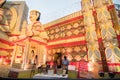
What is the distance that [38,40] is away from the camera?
13.9 metres

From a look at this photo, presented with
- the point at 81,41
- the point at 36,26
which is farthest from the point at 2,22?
the point at 81,41

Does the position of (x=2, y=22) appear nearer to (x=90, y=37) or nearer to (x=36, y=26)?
(x=36, y=26)

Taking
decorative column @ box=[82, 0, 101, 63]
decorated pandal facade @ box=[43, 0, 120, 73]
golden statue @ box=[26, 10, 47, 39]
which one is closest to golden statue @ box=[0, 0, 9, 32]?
golden statue @ box=[26, 10, 47, 39]

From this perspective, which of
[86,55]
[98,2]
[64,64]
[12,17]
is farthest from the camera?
[12,17]

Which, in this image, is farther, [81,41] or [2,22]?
[2,22]

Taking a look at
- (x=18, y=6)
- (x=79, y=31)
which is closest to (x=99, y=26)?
(x=79, y=31)

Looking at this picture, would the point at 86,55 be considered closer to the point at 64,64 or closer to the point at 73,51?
the point at 73,51

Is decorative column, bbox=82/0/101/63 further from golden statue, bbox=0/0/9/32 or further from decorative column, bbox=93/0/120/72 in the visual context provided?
golden statue, bbox=0/0/9/32

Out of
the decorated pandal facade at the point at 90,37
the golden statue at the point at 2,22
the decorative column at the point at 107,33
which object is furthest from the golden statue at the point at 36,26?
the decorative column at the point at 107,33

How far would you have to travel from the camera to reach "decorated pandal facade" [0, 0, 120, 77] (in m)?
11.4

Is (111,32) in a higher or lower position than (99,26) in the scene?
lower

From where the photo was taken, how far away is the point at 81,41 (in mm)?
13211

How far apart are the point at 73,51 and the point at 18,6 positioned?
18444 mm

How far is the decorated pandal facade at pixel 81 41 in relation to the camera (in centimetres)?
1141
